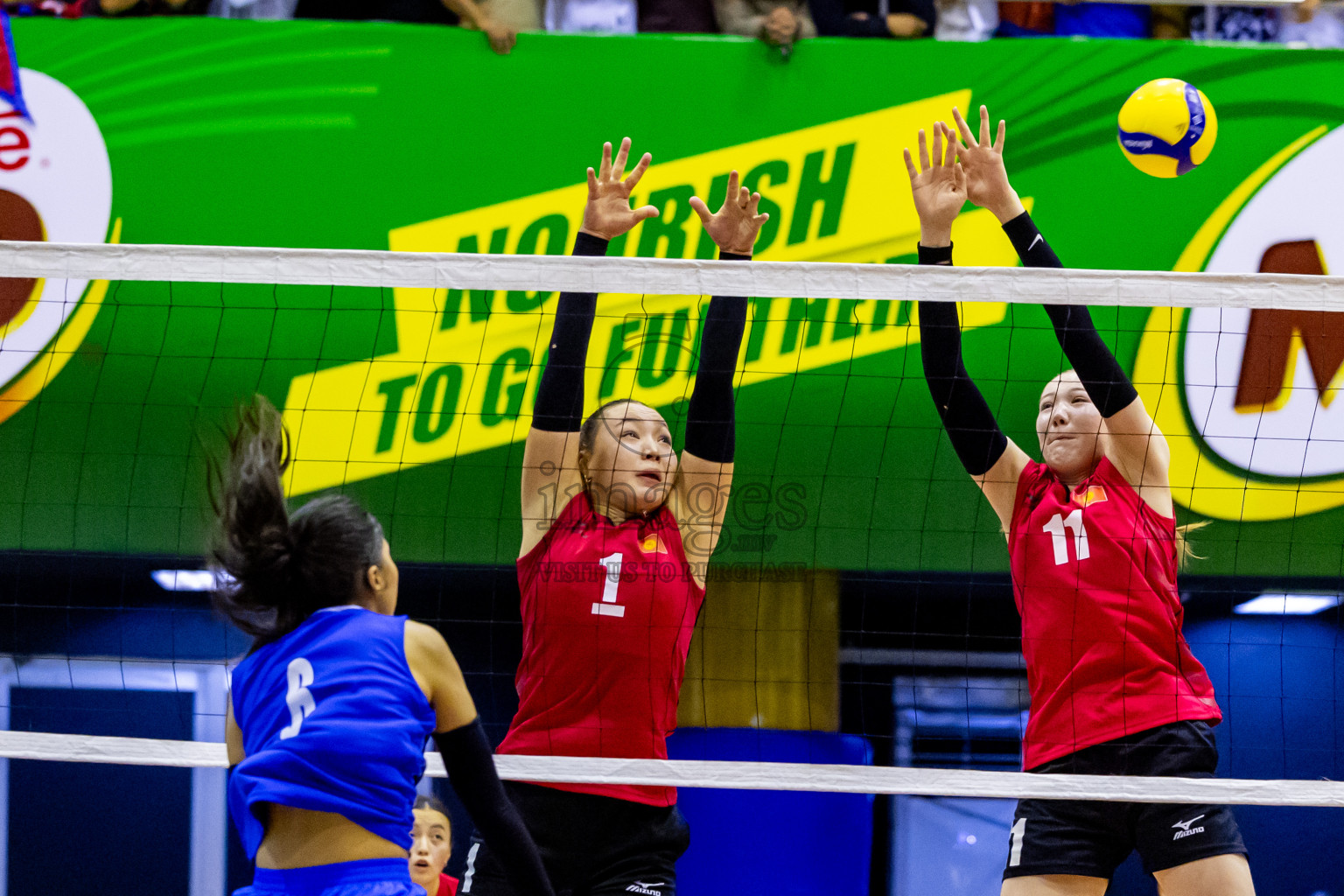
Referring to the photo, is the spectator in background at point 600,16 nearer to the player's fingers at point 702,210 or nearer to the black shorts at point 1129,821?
the player's fingers at point 702,210

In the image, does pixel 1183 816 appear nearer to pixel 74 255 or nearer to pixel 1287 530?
pixel 1287 530

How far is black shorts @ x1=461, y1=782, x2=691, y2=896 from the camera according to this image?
9.60ft

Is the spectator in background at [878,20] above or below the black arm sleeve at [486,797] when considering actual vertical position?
above

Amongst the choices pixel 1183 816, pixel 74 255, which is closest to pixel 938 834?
pixel 1183 816

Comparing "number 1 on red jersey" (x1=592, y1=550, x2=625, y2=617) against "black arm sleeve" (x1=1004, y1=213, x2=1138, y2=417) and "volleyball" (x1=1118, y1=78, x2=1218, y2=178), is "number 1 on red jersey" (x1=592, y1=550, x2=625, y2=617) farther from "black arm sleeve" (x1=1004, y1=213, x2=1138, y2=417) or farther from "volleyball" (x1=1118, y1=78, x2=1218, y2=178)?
"volleyball" (x1=1118, y1=78, x2=1218, y2=178)

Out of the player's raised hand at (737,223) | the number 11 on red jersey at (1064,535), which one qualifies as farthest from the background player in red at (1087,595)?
the player's raised hand at (737,223)

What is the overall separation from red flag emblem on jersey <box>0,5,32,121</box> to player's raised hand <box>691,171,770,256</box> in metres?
3.23

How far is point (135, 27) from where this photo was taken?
4.96 metres

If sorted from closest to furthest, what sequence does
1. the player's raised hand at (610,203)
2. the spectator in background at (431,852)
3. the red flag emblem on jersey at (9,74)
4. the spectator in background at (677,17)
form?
the player's raised hand at (610,203) < the spectator in background at (431,852) < the red flag emblem on jersey at (9,74) < the spectator in background at (677,17)

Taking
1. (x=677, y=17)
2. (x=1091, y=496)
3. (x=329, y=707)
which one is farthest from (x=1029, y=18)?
(x=329, y=707)

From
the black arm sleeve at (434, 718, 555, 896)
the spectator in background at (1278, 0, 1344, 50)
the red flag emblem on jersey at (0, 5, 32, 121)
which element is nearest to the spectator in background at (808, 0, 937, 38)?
the spectator in background at (1278, 0, 1344, 50)

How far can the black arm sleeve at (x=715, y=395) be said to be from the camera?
3182mm

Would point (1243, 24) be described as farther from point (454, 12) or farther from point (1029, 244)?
point (454, 12)

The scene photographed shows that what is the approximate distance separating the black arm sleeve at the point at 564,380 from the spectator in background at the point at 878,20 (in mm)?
2511
